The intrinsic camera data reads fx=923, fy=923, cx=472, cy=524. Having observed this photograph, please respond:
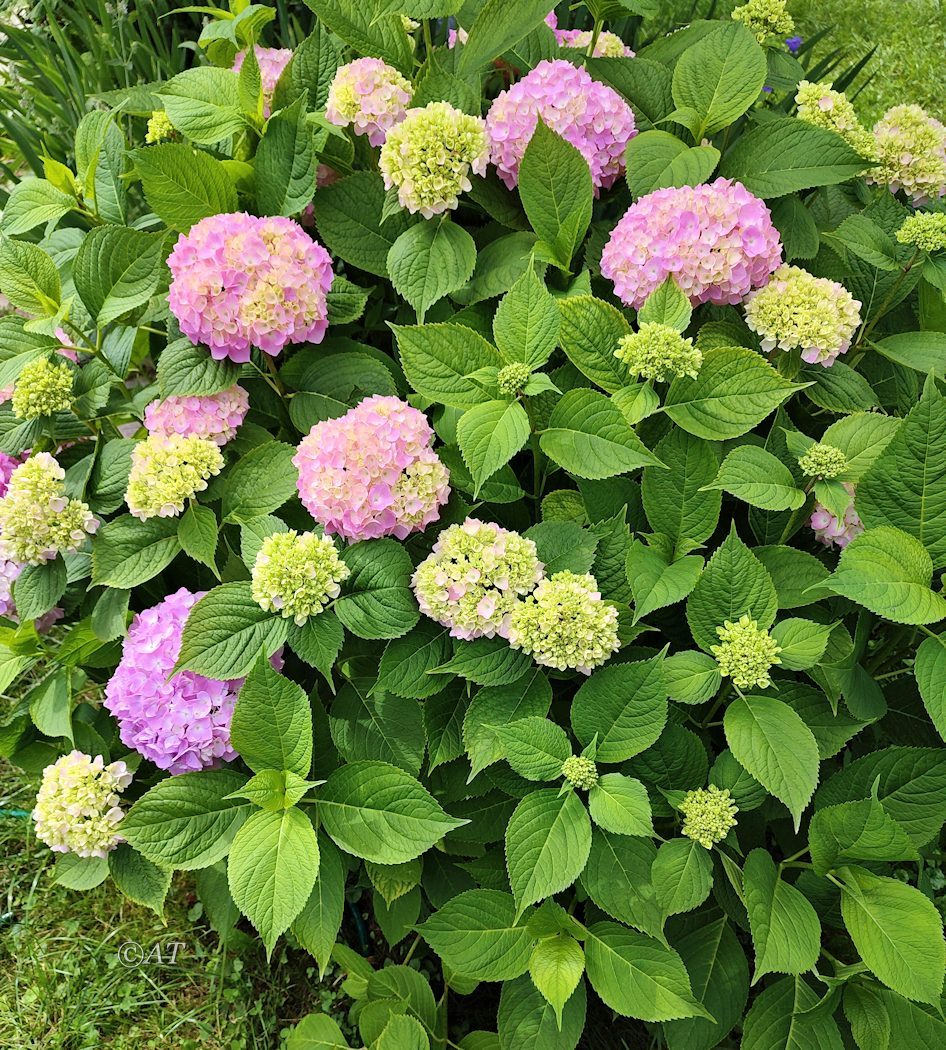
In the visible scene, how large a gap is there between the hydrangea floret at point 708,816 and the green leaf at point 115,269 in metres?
1.30

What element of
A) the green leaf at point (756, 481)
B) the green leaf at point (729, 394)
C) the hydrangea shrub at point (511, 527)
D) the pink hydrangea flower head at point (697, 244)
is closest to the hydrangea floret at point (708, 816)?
the hydrangea shrub at point (511, 527)

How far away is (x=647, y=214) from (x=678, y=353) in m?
0.30

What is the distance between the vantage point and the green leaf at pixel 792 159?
1.66m

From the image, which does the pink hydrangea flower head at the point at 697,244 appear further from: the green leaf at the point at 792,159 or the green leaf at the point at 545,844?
the green leaf at the point at 545,844

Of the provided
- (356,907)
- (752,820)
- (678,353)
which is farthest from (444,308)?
(356,907)

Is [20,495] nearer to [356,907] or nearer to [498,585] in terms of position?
[498,585]

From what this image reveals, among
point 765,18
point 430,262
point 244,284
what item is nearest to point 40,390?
point 244,284

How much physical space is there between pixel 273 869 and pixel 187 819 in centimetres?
21

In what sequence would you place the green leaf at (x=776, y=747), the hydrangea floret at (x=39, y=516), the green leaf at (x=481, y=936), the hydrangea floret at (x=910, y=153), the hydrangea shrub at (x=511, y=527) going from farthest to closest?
the hydrangea floret at (x=910, y=153) < the hydrangea floret at (x=39, y=516) < the green leaf at (x=481, y=936) < the hydrangea shrub at (x=511, y=527) < the green leaf at (x=776, y=747)

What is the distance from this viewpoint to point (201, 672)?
56.7 inches

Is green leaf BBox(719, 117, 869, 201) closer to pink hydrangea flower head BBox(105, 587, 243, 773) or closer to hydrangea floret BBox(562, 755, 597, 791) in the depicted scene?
hydrangea floret BBox(562, 755, 597, 791)

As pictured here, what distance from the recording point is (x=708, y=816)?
1398 millimetres

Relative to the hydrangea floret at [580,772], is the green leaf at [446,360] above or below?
above

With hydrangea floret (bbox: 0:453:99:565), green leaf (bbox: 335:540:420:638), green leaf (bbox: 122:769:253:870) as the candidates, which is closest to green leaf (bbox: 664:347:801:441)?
green leaf (bbox: 335:540:420:638)
